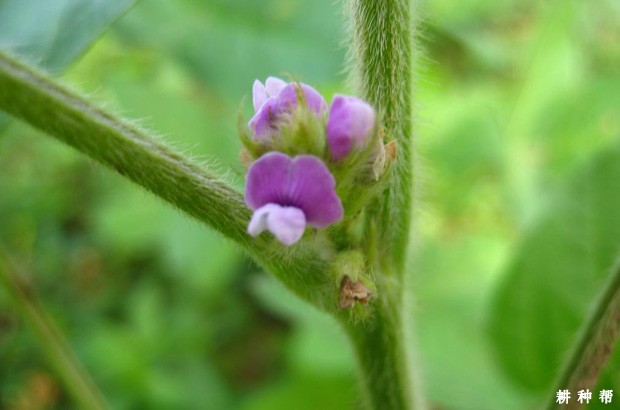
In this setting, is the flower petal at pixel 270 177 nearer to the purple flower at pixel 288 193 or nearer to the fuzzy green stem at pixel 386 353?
the purple flower at pixel 288 193

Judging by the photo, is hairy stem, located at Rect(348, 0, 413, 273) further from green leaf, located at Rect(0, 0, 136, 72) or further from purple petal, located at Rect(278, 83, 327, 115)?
green leaf, located at Rect(0, 0, 136, 72)

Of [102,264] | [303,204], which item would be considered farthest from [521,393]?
[102,264]

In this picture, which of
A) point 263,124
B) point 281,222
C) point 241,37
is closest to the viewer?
point 281,222

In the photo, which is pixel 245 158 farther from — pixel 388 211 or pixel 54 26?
pixel 54 26

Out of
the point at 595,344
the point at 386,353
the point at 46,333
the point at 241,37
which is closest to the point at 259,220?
the point at 386,353

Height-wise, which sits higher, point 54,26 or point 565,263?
point 565,263
